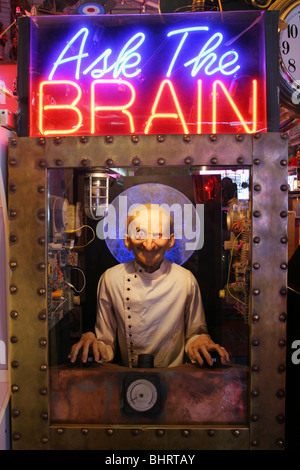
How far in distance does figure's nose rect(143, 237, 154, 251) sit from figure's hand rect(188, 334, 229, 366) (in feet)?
1.92

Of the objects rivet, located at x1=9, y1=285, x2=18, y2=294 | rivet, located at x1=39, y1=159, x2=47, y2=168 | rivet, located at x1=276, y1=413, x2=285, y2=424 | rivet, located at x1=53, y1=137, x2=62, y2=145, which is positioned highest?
rivet, located at x1=53, y1=137, x2=62, y2=145

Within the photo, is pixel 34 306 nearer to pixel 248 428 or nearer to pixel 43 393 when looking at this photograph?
pixel 43 393

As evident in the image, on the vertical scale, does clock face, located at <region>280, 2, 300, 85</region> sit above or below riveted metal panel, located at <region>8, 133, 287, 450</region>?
above

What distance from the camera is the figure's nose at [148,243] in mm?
2041

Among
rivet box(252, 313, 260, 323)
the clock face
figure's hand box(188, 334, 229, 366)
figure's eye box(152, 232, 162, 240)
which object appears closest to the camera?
rivet box(252, 313, 260, 323)

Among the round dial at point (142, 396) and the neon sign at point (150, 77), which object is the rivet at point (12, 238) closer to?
the neon sign at point (150, 77)

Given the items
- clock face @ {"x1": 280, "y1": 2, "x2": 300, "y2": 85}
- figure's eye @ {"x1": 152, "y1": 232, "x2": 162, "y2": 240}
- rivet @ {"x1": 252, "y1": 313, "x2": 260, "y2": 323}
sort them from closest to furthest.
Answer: rivet @ {"x1": 252, "y1": 313, "x2": 260, "y2": 323} < figure's eye @ {"x1": 152, "y1": 232, "x2": 162, "y2": 240} < clock face @ {"x1": 280, "y1": 2, "x2": 300, "y2": 85}

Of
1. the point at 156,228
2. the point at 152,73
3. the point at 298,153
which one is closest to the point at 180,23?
the point at 152,73

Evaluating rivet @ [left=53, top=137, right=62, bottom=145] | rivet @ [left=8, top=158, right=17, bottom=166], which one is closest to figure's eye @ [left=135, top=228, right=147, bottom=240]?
rivet @ [left=53, top=137, right=62, bottom=145]

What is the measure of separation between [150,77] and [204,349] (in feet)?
5.44

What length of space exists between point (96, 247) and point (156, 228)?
37 centimetres

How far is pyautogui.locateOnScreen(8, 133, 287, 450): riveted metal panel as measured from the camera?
1.85 m

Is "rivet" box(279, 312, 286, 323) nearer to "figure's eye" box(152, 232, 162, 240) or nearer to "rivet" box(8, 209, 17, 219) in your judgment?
"figure's eye" box(152, 232, 162, 240)

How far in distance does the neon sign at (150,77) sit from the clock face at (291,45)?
0.51 meters
